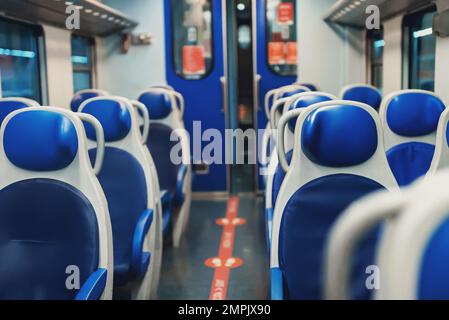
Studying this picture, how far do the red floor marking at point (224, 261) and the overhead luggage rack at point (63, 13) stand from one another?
213cm

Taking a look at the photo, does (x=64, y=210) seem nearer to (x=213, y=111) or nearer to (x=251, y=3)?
(x=213, y=111)

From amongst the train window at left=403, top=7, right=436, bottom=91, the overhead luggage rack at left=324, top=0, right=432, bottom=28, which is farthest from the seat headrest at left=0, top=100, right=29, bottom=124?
the train window at left=403, top=7, right=436, bottom=91

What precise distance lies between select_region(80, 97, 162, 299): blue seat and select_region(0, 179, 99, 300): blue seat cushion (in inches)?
31.3

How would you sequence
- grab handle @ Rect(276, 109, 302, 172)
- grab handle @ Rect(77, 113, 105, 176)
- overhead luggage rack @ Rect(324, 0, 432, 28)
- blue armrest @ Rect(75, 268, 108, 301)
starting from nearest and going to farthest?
blue armrest @ Rect(75, 268, 108, 301), grab handle @ Rect(276, 109, 302, 172), grab handle @ Rect(77, 113, 105, 176), overhead luggage rack @ Rect(324, 0, 432, 28)

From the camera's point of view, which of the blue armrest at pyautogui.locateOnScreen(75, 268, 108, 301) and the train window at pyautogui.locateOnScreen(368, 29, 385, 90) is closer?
the blue armrest at pyautogui.locateOnScreen(75, 268, 108, 301)

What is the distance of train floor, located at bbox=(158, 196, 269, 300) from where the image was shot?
3.23 metres

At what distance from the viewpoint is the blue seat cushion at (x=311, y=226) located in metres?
1.85

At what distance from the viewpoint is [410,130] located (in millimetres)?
2797

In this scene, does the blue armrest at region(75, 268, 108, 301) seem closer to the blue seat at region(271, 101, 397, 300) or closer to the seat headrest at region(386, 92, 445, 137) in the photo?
the blue seat at region(271, 101, 397, 300)

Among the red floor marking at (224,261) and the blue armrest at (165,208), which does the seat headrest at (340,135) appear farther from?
the blue armrest at (165,208)

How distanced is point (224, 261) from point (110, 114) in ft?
5.09

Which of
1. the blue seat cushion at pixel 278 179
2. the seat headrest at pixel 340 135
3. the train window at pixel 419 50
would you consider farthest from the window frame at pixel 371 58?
the seat headrest at pixel 340 135

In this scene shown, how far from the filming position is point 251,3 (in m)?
5.68
